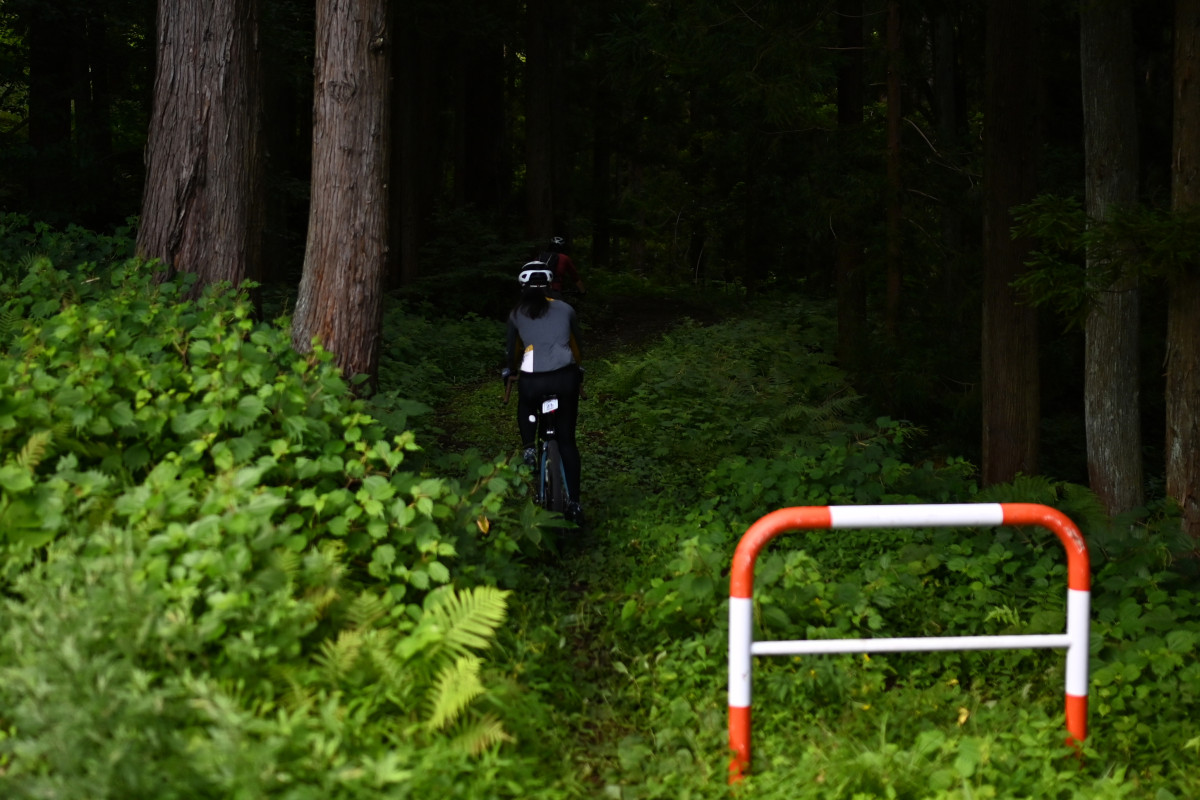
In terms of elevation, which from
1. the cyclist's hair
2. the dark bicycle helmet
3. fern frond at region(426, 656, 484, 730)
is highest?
the dark bicycle helmet

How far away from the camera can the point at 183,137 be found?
29.3ft

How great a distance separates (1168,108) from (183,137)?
677 inches

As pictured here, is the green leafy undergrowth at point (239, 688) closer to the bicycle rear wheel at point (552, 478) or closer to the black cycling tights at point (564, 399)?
the bicycle rear wheel at point (552, 478)

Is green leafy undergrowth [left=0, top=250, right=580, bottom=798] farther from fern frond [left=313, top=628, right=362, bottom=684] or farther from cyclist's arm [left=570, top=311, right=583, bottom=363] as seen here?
cyclist's arm [left=570, top=311, right=583, bottom=363]

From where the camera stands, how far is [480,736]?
13.5 ft

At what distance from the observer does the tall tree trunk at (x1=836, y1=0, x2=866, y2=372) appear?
16.1 metres

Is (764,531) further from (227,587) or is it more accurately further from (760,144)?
(760,144)

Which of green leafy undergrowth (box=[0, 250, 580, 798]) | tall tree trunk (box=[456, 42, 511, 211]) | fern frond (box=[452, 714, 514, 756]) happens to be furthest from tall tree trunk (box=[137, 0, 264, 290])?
tall tree trunk (box=[456, 42, 511, 211])

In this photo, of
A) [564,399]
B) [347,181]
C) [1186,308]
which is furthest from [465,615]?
[1186,308]

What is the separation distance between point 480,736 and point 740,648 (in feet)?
3.90

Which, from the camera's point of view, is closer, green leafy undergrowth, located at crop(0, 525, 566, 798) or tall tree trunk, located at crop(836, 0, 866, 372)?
green leafy undergrowth, located at crop(0, 525, 566, 798)

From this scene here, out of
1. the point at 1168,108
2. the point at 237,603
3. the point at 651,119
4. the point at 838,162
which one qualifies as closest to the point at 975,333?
the point at 838,162

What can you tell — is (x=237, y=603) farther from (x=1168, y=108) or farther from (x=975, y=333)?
(x=1168, y=108)

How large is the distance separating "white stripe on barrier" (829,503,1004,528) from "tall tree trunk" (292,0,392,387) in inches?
186
